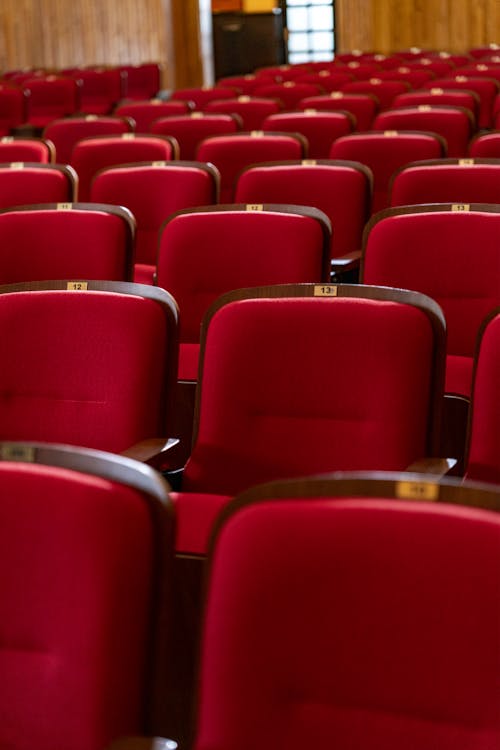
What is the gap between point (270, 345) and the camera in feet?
7.90

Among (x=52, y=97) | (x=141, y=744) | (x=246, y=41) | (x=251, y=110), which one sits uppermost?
(x=246, y=41)

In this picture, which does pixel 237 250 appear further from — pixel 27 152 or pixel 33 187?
pixel 27 152

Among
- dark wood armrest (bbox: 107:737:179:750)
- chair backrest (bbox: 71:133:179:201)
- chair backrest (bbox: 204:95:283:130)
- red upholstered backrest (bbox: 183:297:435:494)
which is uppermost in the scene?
chair backrest (bbox: 204:95:283:130)

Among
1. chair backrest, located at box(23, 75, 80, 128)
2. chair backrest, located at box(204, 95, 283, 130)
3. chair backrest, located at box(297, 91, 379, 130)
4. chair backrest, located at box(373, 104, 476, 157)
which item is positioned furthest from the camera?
chair backrest, located at box(23, 75, 80, 128)

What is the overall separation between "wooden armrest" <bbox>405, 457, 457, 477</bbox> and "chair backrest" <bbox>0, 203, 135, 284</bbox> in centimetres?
153

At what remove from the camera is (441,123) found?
592cm

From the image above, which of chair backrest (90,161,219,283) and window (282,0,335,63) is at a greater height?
window (282,0,335,63)

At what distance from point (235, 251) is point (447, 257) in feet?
1.97

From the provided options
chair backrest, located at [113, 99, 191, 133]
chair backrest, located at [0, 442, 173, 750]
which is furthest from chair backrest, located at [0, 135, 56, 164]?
chair backrest, located at [0, 442, 173, 750]

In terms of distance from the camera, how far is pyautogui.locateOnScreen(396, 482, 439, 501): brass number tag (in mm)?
1422

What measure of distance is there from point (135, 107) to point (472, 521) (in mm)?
7109

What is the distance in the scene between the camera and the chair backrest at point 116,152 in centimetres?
526

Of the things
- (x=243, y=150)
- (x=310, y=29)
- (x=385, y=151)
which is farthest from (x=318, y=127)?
(x=310, y=29)

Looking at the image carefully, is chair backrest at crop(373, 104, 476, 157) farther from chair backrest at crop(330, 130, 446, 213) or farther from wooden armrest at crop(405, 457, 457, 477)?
wooden armrest at crop(405, 457, 457, 477)
